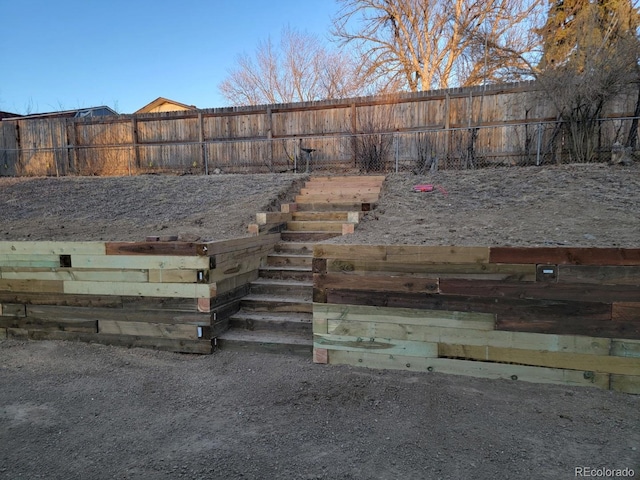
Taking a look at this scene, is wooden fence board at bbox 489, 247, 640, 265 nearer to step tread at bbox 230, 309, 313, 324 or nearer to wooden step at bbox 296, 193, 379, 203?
step tread at bbox 230, 309, 313, 324

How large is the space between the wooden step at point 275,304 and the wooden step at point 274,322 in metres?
0.05

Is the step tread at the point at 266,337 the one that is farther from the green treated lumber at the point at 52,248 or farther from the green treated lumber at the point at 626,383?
the green treated lumber at the point at 626,383

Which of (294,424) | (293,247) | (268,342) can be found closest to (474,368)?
(294,424)

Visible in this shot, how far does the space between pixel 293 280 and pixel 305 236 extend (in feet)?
3.43

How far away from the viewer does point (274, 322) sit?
4.01 metres

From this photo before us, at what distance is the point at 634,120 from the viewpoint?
312 inches

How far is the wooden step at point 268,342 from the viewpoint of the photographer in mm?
3697

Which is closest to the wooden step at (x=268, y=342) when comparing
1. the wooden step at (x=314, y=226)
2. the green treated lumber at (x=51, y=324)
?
→ the green treated lumber at (x=51, y=324)

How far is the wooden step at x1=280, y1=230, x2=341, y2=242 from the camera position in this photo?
546cm

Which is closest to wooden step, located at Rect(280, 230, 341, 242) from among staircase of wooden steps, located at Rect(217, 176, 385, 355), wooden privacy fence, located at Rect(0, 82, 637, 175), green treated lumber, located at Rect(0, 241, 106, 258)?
staircase of wooden steps, located at Rect(217, 176, 385, 355)

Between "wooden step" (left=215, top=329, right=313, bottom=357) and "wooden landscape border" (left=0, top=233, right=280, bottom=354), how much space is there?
13 cm

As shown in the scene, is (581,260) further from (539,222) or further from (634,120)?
(634,120)

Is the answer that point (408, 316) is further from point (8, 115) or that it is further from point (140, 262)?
Result: point (8, 115)

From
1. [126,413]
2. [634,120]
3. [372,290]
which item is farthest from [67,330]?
[634,120]
